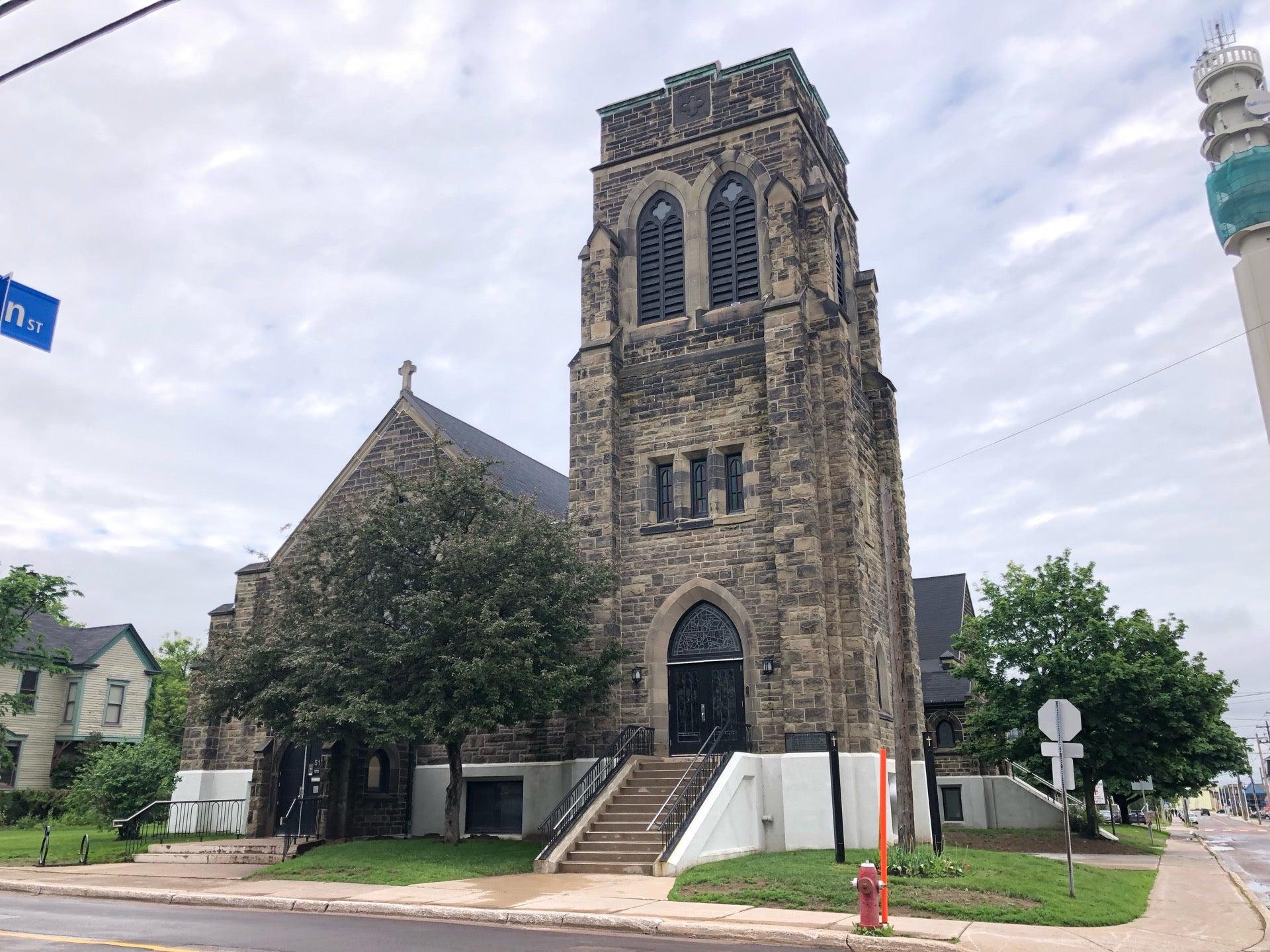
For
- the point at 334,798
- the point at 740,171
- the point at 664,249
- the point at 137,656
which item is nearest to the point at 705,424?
the point at 664,249

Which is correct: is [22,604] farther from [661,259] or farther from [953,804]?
[953,804]

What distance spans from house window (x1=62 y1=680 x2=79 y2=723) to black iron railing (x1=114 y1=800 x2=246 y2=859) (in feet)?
68.8

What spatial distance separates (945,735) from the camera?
3662 centimetres

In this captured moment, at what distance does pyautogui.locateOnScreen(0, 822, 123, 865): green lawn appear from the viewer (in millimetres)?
20375

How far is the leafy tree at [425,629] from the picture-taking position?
1756 centimetres

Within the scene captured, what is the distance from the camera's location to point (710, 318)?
2391 centimetres

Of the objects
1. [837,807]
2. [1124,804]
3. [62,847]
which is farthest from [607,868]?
[1124,804]

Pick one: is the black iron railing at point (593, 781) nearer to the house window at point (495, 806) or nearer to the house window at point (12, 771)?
the house window at point (495, 806)

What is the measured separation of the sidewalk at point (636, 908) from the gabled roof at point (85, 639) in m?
26.8

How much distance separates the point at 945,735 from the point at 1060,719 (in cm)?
2443

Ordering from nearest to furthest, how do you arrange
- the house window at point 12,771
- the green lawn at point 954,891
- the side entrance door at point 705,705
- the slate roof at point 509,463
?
the green lawn at point 954,891, the side entrance door at point 705,705, the slate roof at point 509,463, the house window at point 12,771

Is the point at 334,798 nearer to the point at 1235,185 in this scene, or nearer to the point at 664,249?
the point at 664,249

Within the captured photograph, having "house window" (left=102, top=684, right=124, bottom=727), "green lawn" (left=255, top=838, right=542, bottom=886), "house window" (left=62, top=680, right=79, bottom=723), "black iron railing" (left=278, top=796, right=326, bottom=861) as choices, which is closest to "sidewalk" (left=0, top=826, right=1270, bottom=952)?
"green lawn" (left=255, top=838, right=542, bottom=886)

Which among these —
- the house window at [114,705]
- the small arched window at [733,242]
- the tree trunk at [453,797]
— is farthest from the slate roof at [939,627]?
the house window at [114,705]
